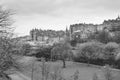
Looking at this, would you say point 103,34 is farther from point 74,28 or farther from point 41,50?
point 74,28

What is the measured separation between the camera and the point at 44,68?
79.9ft

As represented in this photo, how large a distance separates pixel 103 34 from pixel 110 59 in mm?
22997

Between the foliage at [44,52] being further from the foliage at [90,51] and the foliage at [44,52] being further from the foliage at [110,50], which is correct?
the foliage at [110,50]

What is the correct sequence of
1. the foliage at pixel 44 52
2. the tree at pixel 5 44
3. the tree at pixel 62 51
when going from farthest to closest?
1. the foliage at pixel 44 52
2. the tree at pixel 62 51
3. the tree at pixel 5 44

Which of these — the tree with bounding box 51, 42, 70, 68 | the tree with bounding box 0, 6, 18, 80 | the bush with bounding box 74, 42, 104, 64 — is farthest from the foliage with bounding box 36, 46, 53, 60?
the tree with bounding box 0, 6, 18, 80

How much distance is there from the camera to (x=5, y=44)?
6.60m

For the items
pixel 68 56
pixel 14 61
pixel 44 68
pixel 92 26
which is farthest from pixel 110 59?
pixel 92 26

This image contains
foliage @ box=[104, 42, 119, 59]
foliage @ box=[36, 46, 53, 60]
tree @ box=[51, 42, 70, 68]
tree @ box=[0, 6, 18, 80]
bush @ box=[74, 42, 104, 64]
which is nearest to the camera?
tree @ box=[0, 6, 18, 80]

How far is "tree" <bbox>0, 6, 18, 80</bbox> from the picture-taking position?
6263 mm

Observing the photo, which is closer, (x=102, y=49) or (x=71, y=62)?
(x=102, y=49)

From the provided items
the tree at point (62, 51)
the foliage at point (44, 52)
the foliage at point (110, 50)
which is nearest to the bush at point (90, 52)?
the foliage at point (110, 50)

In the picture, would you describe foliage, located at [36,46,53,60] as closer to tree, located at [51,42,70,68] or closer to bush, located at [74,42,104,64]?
tree, located at [51,42,70,68]

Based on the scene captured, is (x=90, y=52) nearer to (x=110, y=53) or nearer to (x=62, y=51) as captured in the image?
(x=110, y=53)

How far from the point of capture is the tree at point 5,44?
6.26 meters
